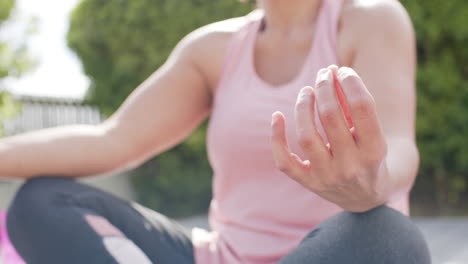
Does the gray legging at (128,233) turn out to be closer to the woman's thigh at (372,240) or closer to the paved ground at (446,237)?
the woman's thigh at (372,240)

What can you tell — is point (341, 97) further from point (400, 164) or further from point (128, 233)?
point (128, 233)

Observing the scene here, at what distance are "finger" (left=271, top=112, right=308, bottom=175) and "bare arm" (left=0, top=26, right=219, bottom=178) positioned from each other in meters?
0.72

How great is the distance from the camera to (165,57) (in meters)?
7.10

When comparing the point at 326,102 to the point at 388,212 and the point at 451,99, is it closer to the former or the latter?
the point at 388,212

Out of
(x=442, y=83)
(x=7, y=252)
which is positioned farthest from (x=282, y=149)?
(x=442, y=83)

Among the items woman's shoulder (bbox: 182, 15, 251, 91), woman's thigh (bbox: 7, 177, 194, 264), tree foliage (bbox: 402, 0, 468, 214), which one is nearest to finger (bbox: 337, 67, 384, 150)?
woman's thigh (bbox: 7, 177, 194, 264)

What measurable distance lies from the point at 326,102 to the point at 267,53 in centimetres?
72

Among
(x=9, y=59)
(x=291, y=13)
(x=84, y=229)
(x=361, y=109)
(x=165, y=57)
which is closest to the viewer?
(x=361, y=109)

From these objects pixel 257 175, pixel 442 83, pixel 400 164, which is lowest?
pixel 442 83

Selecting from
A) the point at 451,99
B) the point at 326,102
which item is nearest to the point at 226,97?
the point at 326,102

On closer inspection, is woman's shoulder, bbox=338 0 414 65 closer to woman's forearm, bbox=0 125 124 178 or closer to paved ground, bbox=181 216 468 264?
woman's forearm, bbox=0 125 124 178

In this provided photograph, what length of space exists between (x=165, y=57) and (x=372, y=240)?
6.31 meters

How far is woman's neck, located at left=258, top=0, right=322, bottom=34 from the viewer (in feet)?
4.78

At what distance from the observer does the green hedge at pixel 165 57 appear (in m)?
5.93
